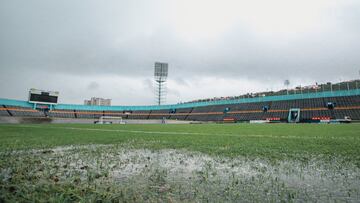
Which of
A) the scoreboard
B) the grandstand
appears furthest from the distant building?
the scoreboard

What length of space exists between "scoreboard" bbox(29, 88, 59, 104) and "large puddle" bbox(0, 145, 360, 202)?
73.1 meters

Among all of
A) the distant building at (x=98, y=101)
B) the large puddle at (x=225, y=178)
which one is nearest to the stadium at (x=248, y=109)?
the large puddle at (x=225, y=178)

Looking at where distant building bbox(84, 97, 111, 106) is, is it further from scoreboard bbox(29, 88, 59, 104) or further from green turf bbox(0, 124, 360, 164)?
green turf bbox(0, 124, 360, 164)

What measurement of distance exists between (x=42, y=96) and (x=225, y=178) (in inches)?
3018

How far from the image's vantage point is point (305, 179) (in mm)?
3078

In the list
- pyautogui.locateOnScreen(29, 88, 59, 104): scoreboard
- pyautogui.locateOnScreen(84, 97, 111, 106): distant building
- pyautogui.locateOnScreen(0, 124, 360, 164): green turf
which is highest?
pyautogui.locateOnScreen(84, 97, 111, 106): distant building

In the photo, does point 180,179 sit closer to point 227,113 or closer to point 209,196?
point 209,196

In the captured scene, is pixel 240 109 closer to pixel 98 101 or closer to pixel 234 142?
pixel 234 142

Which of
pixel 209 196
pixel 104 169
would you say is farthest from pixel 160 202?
pixel 104 169

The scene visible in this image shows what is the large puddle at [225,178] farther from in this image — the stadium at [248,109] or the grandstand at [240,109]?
the grandstand at [240,109]

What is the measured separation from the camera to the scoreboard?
6425 centimetres

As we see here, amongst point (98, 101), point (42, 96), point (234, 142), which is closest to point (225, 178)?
point (234, 142)

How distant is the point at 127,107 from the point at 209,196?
318 feet

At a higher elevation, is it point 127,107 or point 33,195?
point 127,107
